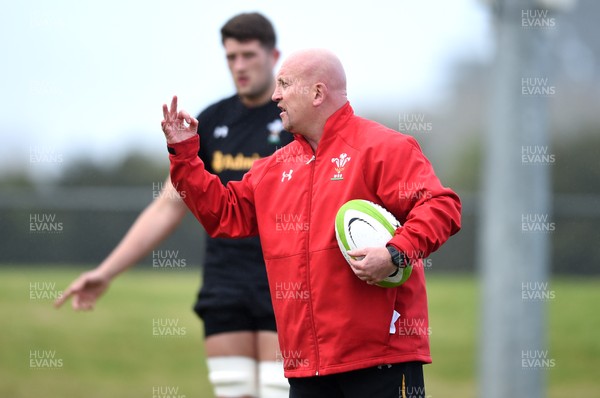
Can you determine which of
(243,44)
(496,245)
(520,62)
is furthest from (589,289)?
(243,44)

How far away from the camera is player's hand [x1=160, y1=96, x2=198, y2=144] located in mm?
4133

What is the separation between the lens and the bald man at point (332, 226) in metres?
3.99

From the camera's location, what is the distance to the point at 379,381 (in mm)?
4039

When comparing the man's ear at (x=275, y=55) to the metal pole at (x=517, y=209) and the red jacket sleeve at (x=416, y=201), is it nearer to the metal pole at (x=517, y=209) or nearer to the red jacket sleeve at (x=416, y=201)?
the red jacket sleeve at (x=416, y=201)

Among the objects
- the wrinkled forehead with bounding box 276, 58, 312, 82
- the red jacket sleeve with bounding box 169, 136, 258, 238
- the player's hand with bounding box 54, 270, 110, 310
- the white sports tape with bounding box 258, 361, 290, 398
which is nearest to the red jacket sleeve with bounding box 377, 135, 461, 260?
the wrinkled forehead with bounding box 276, 58, 312, 82

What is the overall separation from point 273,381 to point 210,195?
1.49 metres

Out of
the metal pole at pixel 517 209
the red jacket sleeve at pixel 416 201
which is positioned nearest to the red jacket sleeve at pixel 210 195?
the red jacket sleeve at pixel 416 201

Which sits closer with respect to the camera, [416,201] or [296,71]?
[416,201]

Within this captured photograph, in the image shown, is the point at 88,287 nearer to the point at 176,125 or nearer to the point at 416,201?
the point at 176,125

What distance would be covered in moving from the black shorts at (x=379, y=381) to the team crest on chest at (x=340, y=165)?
78cm

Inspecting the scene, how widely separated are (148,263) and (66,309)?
1532mm

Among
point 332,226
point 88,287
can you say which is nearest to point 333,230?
point 332,226

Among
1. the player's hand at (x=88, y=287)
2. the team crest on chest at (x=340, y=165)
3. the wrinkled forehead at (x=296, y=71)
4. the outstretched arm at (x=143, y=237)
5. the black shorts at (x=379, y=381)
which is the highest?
the wrinkled forehead at (x=296, y=71)

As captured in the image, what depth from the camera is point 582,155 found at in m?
20.8
